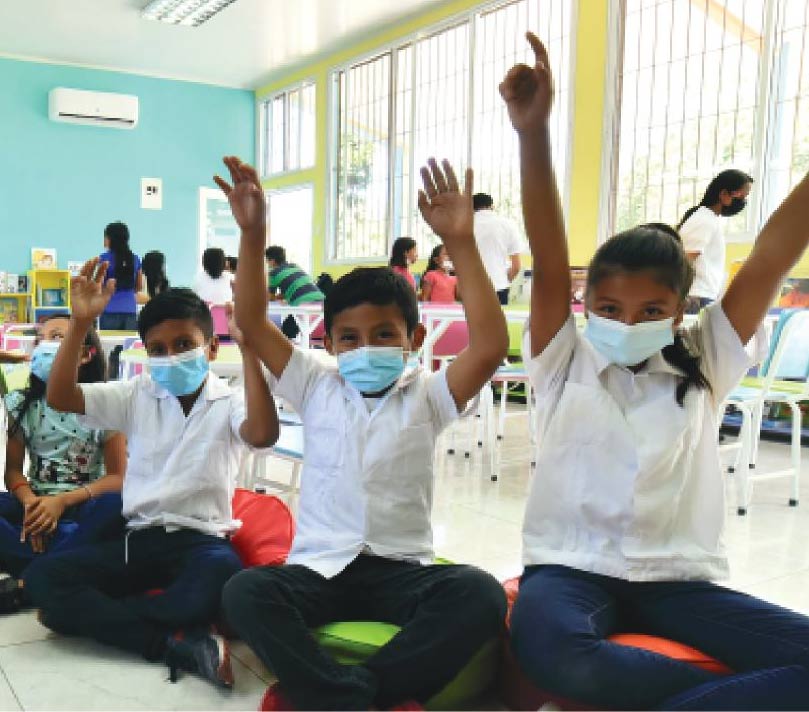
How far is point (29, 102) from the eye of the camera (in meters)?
9.47

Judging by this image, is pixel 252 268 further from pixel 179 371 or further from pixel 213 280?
pixel 213 280

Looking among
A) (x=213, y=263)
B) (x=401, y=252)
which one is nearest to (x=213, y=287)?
(x=213, y=263)

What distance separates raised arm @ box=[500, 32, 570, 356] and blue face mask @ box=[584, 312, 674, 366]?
0.26 ft

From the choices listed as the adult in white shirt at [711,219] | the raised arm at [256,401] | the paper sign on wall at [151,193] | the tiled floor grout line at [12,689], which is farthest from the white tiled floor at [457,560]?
the paper sign on wall at [151,193]

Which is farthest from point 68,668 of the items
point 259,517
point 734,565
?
point 734,565

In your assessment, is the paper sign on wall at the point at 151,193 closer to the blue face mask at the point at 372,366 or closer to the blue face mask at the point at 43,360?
the blue face mask at the point at 43,360

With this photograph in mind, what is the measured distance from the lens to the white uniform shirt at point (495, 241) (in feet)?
17.6

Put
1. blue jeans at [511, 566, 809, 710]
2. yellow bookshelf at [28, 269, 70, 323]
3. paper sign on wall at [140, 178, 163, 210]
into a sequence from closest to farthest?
blue jeans at [511, 566, 809, 710] → yellow bookshelf at [28, 269, 70, 323] → paper sign on wall at [140, 178, 163, 210]

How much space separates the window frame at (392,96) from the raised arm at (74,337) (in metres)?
4.31

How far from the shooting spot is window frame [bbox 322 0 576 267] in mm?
6414

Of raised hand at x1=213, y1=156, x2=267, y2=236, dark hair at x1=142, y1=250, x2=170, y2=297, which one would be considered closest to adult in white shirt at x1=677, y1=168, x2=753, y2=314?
raised hand at x1=213, y1=156, x2=267, y2=236

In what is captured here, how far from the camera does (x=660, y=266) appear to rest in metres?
1.45

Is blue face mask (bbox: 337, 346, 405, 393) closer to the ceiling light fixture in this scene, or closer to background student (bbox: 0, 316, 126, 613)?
background student (bbox: 0, 316, 126, 613)

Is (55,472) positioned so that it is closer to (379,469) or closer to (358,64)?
(379,469)
